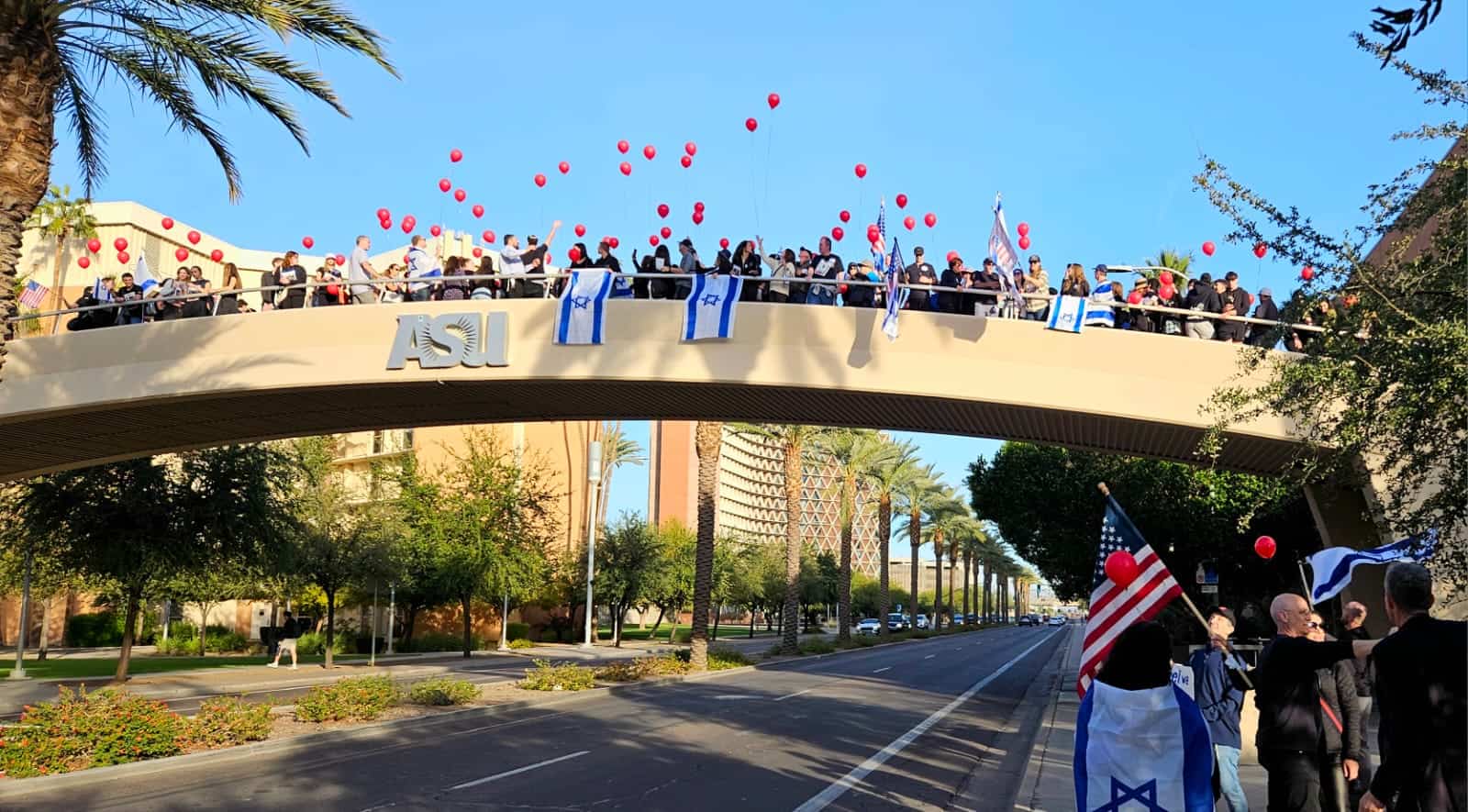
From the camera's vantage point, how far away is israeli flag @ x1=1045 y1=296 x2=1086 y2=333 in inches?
716

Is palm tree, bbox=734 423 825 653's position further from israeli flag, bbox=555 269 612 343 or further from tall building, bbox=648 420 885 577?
tall building, bbox=648 420 885 577

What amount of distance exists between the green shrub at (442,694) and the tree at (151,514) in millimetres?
8740

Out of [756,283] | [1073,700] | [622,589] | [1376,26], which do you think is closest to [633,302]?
[756,283]

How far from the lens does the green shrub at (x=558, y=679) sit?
82.2ft

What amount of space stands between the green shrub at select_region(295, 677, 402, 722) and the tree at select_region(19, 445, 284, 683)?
10.3 m

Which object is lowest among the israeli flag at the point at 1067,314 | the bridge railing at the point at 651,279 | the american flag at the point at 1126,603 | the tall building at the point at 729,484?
the american flag at the point at 1126,603

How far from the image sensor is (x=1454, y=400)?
7.80 metres

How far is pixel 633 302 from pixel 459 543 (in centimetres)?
2642

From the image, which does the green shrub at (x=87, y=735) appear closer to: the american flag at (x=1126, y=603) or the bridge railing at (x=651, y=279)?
the bridge railing at (x=651, y=279)

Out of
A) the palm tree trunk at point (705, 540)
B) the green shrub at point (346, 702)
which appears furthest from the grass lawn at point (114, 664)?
the green shrub at point (346, 702)

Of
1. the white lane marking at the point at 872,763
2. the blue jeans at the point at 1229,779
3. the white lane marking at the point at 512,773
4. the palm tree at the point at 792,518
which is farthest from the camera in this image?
the palm tree at the point at 792,518

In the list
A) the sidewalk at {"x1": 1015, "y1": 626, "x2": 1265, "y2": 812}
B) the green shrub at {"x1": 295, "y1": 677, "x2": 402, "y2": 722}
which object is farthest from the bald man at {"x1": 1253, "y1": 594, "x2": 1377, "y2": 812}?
the green shrub at {"x1": 295, "y1": 677, "x2": 402, "y2": 722}

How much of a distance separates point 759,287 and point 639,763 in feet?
29.8

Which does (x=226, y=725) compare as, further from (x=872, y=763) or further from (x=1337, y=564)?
(x=1337, y=564)
